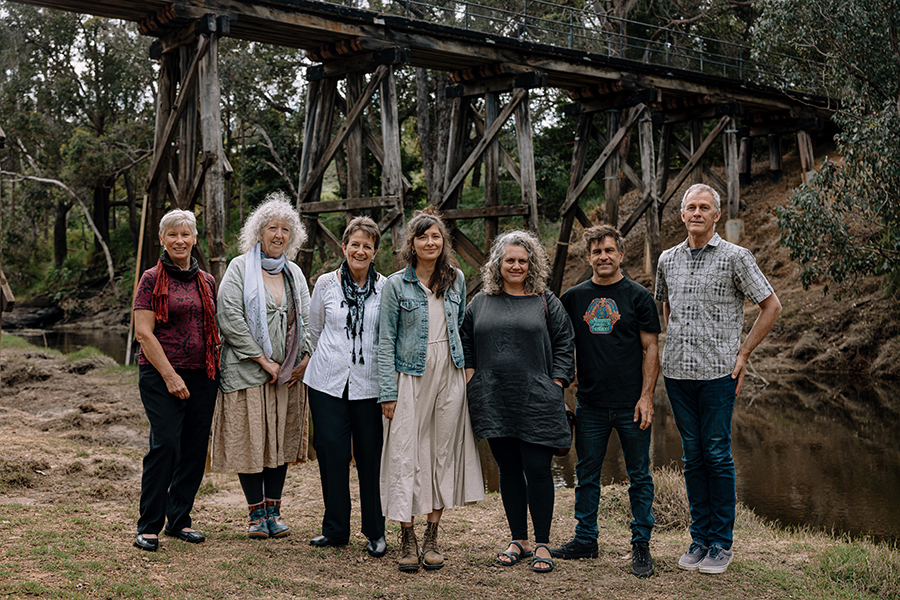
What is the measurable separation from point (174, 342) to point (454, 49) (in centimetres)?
730

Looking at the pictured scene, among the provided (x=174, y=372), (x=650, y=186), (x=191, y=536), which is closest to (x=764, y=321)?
(x=174, y=372)

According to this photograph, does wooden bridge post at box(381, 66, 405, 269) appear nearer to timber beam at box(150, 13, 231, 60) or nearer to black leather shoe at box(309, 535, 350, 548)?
timber beam at box(150, 13, 231, 60)

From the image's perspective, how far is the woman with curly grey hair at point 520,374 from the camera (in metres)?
4.12

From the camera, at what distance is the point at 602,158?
12.4 metres

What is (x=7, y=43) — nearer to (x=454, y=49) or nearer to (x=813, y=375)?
(x=454, y=49)

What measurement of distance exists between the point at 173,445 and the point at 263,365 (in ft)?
2.04

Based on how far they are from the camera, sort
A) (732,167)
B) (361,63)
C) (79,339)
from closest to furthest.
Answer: (361,63) < (732,167) < (79,339)

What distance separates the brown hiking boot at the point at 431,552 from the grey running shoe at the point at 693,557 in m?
1.31

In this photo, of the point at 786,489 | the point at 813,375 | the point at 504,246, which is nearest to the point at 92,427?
the point at 504,246

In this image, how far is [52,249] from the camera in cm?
3334

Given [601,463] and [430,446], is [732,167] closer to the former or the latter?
[601,463]

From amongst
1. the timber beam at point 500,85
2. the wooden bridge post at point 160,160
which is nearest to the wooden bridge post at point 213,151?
the wooden bridge post at point 160,160

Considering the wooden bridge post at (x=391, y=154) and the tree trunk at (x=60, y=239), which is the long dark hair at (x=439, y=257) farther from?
the tree trunk at (x=60, y=239)

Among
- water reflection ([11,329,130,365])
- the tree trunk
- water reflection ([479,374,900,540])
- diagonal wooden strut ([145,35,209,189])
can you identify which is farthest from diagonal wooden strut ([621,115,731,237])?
the tree trunk
